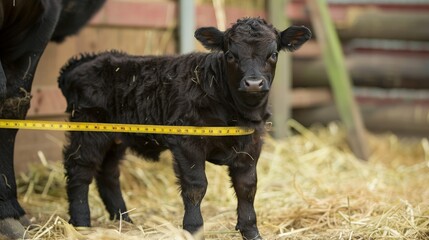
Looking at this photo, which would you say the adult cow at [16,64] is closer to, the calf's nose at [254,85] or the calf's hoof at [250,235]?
the calf's hoof at [250,235]

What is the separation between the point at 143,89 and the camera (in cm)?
478

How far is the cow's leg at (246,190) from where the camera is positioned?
14.9 ft

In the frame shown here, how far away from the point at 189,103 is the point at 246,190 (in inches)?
25.0

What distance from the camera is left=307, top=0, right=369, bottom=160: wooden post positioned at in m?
8.20

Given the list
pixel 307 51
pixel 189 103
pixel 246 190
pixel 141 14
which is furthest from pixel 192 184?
pixel 307 51

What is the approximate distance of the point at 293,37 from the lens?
4551mm

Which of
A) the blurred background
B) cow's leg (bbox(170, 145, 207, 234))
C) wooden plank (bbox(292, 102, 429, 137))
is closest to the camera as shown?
cow's leg (bbox(170, 145, 207, 234))

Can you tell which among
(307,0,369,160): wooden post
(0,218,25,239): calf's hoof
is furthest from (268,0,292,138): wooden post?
(0,218,25,239): calf's hoof

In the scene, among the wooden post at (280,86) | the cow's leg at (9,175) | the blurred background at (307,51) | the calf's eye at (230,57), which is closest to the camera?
the calf's eye at (230,57)

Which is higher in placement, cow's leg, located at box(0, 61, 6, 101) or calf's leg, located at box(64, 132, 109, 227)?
cow's leg, located at box(0, 61, 6, 101)

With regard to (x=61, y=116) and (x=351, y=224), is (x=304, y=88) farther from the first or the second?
(x=351, y=224)

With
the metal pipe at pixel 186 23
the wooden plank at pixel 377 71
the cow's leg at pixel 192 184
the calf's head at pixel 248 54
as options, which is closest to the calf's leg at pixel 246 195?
the cow's leg at pixel 192 184

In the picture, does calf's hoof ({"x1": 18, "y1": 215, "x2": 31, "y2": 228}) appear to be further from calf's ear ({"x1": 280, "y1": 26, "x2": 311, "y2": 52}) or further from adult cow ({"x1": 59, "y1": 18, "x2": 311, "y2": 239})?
calf's ear ({"x1": 280, "y1": 26, "x2": 311, "y2": 52})

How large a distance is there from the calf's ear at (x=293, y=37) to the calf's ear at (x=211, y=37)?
378 millimetres
